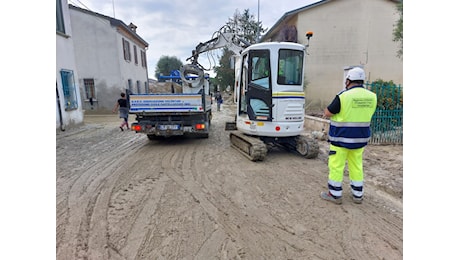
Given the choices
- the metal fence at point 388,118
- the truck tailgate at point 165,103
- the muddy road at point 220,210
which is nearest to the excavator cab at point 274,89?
the muddy road at point 220,210

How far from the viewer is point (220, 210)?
126 inches

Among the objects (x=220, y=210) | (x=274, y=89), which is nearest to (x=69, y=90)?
(x=274, y=89)

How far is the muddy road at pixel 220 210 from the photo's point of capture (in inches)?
95.8

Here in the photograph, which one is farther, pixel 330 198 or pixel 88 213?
pixel 330 198

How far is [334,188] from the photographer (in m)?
3.33

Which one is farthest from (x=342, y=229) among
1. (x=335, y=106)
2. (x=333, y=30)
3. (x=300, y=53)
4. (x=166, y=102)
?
(x=333, y=30)

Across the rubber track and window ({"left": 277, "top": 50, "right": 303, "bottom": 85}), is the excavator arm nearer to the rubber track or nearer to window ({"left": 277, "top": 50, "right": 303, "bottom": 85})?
window ({"left": 277, "top": 50, "right": 303, "bottom": 85})

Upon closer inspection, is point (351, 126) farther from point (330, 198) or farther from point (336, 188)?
point (330, 198)

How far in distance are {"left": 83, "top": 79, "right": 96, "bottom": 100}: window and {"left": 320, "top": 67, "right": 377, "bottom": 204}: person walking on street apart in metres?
17.6

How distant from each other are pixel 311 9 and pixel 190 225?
618 inches

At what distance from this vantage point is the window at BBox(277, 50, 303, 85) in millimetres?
5223

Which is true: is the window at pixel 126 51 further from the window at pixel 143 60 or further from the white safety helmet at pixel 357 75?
the white safety helmet at pixel 357 75

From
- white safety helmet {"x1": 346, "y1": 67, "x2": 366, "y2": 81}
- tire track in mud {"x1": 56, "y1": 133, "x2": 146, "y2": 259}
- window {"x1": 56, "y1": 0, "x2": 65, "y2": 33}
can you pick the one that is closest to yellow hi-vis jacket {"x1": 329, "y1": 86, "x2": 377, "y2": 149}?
white safety helmet {"x1": 346, "y1": 67, "x2": 366, "y2": 81}

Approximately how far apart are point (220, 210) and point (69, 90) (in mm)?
10617
